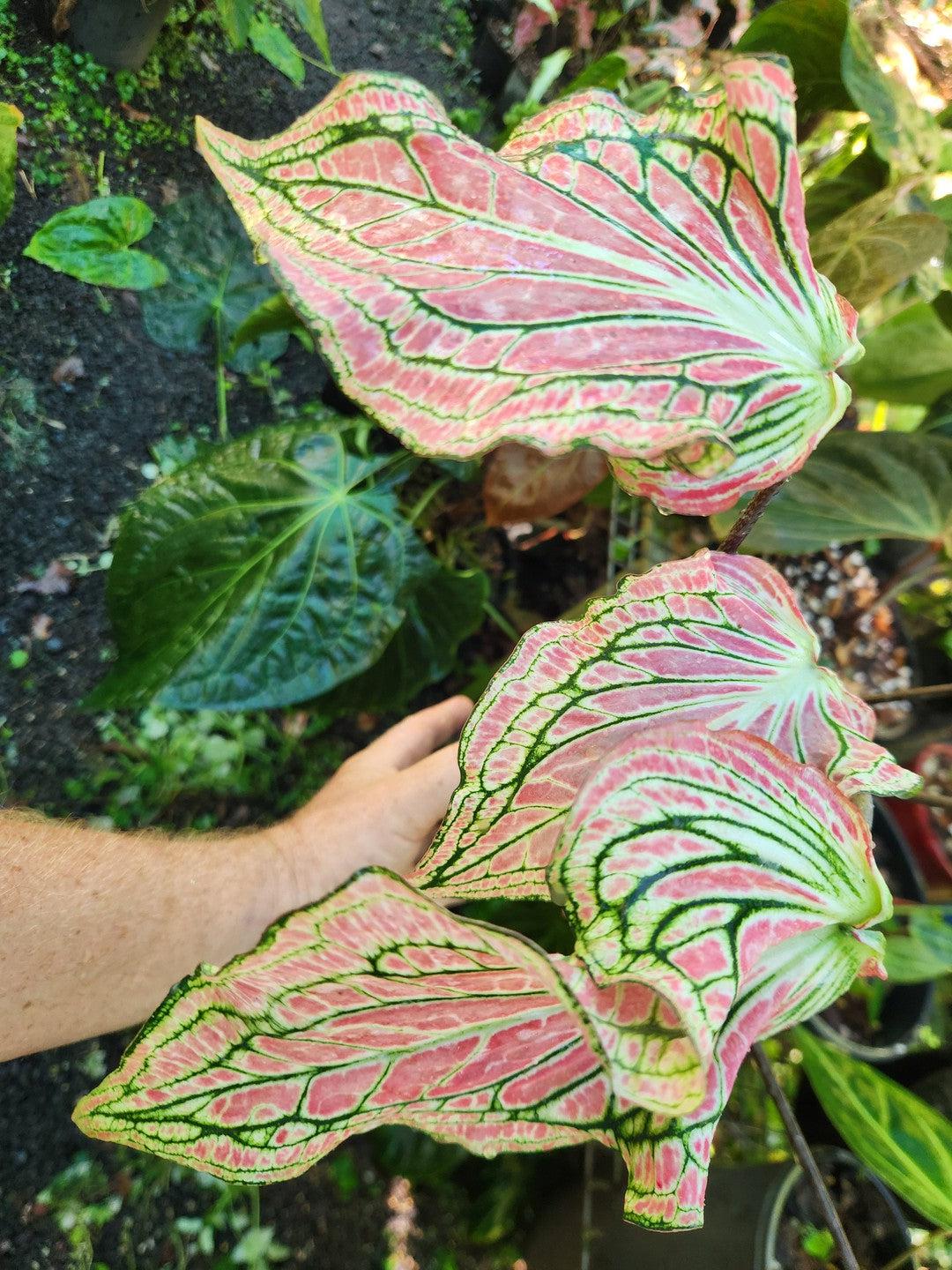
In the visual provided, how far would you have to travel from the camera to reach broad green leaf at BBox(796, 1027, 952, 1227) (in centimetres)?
64

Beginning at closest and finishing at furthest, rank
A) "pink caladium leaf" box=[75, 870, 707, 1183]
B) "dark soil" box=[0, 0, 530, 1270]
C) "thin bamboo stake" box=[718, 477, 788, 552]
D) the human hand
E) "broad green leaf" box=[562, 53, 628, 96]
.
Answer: "pink caladium leaf" box=[75, 870, 707, 1183] < "thin bamboo stake" box=[718, 477, 788, 552] < the human hand < "broad green leaf" box=[562, 53, 628, 96] < "dark soil" box=[0, 0, 530, 1270]

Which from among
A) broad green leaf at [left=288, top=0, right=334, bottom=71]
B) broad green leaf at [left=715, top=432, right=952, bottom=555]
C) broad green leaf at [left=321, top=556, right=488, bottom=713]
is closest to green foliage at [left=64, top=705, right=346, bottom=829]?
broad green leaf at [left=321, top=556, right=488, bottom=713]

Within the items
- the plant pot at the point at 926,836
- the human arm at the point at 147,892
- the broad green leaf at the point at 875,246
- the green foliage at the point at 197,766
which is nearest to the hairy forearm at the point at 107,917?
the human arm at the point at 147,892

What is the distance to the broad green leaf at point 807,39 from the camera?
664 millimetres

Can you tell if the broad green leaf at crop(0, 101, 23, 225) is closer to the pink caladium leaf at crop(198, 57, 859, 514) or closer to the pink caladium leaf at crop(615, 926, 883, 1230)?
the pink caladium leaf at crop(198, 57, 859, 514)

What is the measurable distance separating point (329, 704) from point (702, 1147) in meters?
0.71

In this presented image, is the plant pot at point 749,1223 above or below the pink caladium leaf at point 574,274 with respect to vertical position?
below

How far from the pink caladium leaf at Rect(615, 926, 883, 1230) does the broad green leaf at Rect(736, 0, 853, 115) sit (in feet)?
2.31

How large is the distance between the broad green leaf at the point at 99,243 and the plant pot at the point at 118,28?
0.28m

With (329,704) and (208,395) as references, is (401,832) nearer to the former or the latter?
(329,704)

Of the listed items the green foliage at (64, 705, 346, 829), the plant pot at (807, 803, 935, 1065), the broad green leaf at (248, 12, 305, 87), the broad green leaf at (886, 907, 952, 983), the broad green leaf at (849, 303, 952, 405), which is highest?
the broad green leaf at (248, 12, 305, 87)

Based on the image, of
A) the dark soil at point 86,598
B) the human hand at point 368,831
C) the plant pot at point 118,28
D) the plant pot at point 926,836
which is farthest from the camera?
the plant pot at point 926,836

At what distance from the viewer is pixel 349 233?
0.40 metres

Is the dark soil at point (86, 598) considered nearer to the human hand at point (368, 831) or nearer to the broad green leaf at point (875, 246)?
the human hand at point (368, 831)
